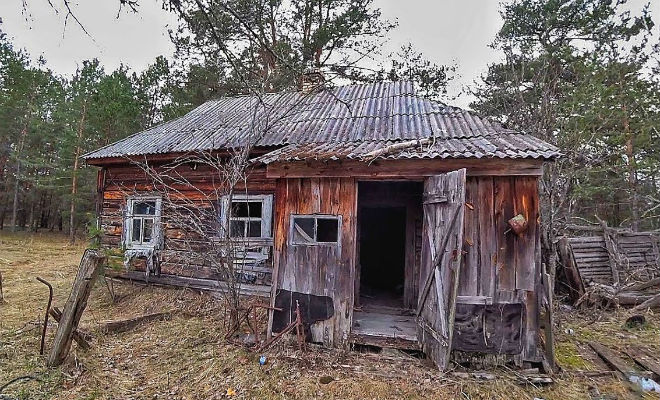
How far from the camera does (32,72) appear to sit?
21.4 meters

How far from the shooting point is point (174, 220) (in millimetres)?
7484

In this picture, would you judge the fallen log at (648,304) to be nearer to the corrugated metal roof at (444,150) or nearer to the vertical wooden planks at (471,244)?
the corrugated metal roof at (444,150)

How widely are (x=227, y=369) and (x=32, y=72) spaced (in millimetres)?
24891

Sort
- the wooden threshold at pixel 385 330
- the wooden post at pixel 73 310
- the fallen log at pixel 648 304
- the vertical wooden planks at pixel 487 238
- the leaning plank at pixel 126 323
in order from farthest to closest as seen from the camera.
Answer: the fallen log at pixel 648 304 < the leaning plank at pixel 126 323 < the wooden threshold at pixel 385 330 < the vertical wooden planks at pixel 487 238 < the wooden post at pixel 73 310

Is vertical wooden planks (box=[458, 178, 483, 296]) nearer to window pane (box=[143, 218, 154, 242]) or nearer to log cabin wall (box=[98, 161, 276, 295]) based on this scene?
log cabin wall (box=[98, 161, 276, 295])

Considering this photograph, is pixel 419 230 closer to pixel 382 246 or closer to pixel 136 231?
pixel 382 246

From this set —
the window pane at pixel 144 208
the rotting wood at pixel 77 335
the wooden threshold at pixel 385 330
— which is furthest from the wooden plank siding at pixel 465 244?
the window pane at pixel 144 208

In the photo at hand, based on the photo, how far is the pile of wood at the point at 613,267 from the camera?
25.4 ft

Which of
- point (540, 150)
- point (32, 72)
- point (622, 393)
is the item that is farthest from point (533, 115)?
point (32, 72)

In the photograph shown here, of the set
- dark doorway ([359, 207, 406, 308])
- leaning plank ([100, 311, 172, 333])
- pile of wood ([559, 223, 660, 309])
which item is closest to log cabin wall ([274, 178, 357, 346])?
leaning plank ([100, 311, 172, 333])

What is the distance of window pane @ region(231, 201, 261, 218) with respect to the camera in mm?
7969

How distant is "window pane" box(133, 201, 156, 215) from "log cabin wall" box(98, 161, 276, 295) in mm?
294

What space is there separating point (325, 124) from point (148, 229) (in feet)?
16.8

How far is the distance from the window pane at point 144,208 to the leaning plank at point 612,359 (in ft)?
30.5
